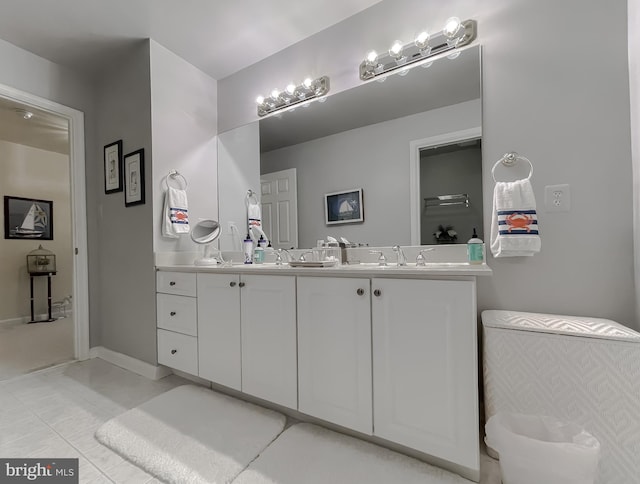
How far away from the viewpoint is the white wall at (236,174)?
7.93 feet

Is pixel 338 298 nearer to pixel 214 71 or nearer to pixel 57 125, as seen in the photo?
pixel 214 71

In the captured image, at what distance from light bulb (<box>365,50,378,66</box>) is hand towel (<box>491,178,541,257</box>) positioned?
3.53 feet

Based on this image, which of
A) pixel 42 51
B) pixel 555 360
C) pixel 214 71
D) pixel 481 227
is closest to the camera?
pixel 555 360

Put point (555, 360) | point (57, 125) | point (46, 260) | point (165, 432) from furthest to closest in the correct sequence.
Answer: point (46, 260), point (57, 125), point (165, 432), point (555, 360)

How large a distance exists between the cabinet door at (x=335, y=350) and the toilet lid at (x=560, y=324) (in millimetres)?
567

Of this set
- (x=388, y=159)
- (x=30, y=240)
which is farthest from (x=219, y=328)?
(x=30, y=240)

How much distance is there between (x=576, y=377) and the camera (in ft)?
3.68

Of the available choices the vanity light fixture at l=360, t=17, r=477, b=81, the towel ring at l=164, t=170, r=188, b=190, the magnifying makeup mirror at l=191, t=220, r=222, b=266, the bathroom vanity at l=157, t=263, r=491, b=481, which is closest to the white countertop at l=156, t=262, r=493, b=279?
the bathroom vanity at l=157, t=263, r=491, b=481

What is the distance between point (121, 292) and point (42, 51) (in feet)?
→ 6.43

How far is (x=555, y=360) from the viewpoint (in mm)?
1150

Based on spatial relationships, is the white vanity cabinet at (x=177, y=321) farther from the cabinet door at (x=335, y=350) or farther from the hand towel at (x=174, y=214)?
the cabinet door at (x=335, y=350)

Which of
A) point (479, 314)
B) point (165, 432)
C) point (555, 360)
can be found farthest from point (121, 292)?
point (555, 360)

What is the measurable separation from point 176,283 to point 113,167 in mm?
1243

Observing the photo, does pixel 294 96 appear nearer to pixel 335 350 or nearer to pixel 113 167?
pixel 113 167
